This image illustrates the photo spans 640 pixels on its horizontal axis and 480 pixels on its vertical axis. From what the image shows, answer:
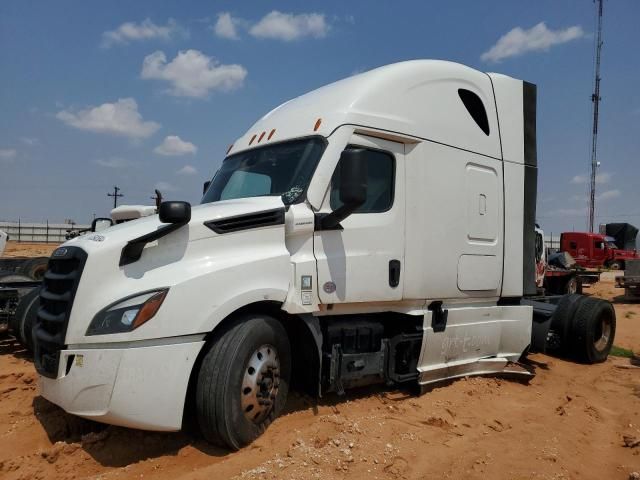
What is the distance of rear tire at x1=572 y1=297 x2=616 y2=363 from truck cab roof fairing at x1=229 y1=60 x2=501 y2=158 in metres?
3.21

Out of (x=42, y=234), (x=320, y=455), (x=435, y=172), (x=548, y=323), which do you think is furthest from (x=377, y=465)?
(x=42, y=234)

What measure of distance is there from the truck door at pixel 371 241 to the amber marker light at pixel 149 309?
1.43 m

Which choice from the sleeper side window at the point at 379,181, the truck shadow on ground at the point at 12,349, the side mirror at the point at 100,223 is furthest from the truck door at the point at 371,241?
the truck shadow on ground at the point at 12,349

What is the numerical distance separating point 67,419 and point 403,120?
4154mm

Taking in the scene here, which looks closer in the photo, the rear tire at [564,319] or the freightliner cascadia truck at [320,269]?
the freightliner cascadia truck at [320,269]

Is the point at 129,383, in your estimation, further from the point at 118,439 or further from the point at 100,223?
the point at 100,223

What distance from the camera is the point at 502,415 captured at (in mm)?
5164

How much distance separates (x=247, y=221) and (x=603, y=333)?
6688mm

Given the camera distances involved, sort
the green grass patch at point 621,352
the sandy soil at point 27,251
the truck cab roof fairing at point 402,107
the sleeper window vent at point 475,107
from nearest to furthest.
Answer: the truck cab roof fairing at point 402,107
the sleeper window vent at point 475,107
the green grass patch at point 621,352
the sandy soil at point 27,251

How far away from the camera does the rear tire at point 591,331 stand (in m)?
7.79

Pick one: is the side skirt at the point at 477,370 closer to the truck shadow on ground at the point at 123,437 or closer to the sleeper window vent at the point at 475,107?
the truck shadow on ground at the point at 123,437

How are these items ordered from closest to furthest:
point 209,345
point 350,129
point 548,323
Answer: point 209,345
point 350,129
point 548,323

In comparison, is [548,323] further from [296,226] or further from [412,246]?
[296,226]

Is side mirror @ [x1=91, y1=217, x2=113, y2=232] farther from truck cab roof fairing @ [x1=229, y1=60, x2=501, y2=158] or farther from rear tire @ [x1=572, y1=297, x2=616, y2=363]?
rear tire @ [x1=572, y1=297, x2=616, y2=363]
